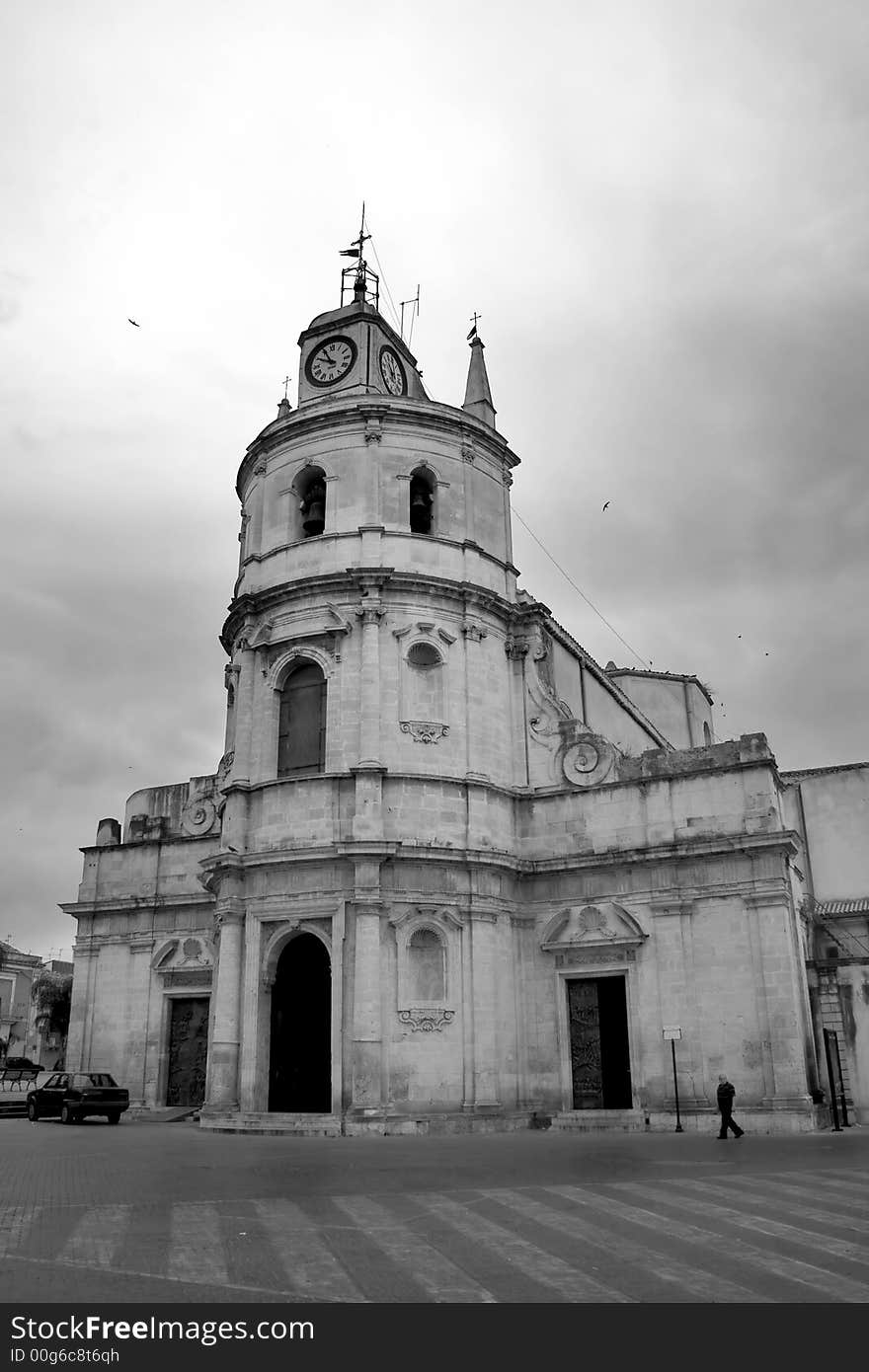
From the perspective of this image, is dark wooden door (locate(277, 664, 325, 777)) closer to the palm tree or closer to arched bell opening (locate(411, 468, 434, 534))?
arched bell opening (locate(411, 468, 434, 534))

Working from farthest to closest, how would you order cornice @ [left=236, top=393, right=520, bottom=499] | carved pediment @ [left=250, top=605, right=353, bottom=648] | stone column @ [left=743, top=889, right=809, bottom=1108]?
1. cornice @ [left=236, top=393, right=520, bottom=499]
2. carved pediment @ [left=250, top=605, right=353, bottom=648]
3. stone column @ [left=743, top=889, right=809, bottom=1108]

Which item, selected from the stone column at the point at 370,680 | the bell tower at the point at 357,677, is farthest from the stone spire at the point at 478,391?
the stone column at the point at 370,680

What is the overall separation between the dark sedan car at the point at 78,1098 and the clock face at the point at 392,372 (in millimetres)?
22234

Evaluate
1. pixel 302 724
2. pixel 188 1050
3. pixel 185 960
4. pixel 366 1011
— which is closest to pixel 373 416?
pixel 302 724

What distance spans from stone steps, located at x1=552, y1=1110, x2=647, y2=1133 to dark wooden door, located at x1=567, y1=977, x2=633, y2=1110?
63cm

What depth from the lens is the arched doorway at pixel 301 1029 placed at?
2933 centimetres

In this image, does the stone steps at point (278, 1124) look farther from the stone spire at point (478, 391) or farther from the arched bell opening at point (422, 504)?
the stone spire at point (478, 391)

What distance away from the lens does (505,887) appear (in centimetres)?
3095

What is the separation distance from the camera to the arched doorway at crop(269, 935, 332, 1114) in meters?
29.3

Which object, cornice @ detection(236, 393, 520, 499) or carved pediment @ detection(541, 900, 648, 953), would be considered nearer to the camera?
carved pediment @ detection(541, 900, 648, 953)

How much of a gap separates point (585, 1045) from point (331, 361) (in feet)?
71.2

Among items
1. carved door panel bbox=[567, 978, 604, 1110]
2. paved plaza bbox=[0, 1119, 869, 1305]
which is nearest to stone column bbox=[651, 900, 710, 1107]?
carved door panel bbox=[567, 978, 604, 1110]
